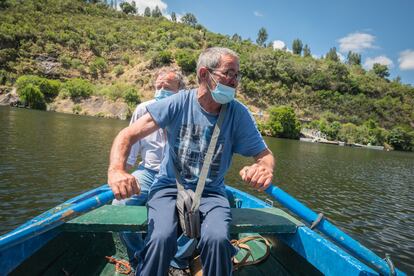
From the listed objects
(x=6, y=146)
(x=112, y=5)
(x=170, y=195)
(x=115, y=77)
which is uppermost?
(x=112, y=5)

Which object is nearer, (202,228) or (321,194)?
(202,228)

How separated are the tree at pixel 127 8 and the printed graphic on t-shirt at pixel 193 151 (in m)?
177

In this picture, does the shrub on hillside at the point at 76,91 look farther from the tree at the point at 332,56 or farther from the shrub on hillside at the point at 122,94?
the tree at the point at 332,56

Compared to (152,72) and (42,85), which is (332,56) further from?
(42,85)

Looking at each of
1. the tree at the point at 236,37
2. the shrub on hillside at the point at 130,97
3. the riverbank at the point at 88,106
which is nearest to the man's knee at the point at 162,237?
the riverbank at the point at 88,106

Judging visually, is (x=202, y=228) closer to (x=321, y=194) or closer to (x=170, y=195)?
(x=170, y=195)

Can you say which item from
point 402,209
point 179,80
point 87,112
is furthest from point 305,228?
point 87,112

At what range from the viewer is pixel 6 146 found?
17.2 meters

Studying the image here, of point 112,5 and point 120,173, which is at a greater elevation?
point 112,5

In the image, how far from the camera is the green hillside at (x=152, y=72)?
3004 inches

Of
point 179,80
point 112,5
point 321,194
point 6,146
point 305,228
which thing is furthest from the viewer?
point 112,5

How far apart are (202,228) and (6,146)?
18581 mm

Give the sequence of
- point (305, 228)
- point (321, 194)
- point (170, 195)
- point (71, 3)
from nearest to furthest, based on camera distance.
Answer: point (170, 195)
point (305, 228)
point (321, 194)
point (71, 3)

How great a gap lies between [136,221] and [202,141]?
966mm
